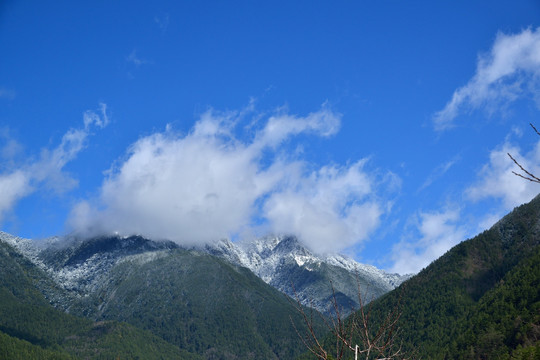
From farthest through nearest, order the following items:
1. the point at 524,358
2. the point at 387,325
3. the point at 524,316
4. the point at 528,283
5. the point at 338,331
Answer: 1. the point at 528,283
2. the point at 524,316
3. the point at 524,358
4. the point at 387,325
5. the point at 338,331

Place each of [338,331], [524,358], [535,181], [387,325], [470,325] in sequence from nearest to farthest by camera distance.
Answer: [535,181], [338,331], [387,325], [524,358], [470,325]

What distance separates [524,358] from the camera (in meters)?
93.8

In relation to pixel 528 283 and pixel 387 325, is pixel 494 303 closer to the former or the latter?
pixel 528 283

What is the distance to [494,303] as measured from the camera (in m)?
195

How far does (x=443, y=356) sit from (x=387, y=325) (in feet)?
668

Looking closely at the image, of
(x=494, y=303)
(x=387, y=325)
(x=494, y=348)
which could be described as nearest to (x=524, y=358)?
(x=494, y=348)

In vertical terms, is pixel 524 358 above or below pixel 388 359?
below

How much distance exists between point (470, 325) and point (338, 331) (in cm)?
21362

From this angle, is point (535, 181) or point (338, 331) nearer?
point (535, 181)

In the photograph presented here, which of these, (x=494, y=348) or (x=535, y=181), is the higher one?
(x=535, y=181)

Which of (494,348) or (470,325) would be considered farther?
(470,325)

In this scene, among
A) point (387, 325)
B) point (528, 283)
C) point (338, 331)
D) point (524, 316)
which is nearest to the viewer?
point (338, 331)

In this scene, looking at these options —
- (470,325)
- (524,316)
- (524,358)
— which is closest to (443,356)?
(470,325)

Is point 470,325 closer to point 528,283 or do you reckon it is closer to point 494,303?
point 494,303
